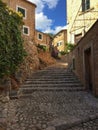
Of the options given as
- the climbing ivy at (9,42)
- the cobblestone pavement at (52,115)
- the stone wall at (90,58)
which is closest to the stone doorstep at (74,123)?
the cobblestone pavement at (52,115)

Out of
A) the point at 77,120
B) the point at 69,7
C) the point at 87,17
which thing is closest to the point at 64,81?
A: the point at 77,120

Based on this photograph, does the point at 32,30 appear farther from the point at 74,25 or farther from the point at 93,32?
the point at 93,32

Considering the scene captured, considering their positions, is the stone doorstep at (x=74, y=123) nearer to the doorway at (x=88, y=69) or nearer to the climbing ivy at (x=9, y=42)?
the climbing ivy at (x=9, y=42)

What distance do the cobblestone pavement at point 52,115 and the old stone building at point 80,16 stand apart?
35.7 feet

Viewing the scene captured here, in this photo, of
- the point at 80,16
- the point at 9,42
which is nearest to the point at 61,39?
the point at 80,16

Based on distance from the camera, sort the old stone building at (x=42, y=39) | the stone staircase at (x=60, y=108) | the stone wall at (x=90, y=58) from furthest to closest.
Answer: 1. the old stone building at (x=42, y=39)
2. the stone wall at (x=90, y=58)
3. the stone staircase at (x=60, y=108)

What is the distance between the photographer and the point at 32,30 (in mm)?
25078

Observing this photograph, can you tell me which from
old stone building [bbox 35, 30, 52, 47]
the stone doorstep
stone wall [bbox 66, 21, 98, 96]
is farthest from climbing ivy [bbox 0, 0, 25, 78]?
old stone building [bbox 35, 30, 52, 47]

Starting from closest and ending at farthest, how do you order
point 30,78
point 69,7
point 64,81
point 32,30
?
point 64,81 < point 30,78 < point 69,7 < point 32,30

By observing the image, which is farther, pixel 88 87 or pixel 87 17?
pixel 87 17

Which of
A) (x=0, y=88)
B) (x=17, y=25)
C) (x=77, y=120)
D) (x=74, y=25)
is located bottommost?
(x=77, y=120)

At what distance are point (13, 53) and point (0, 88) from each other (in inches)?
66.8

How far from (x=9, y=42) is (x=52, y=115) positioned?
3987 millimetres

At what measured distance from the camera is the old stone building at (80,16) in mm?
15972
